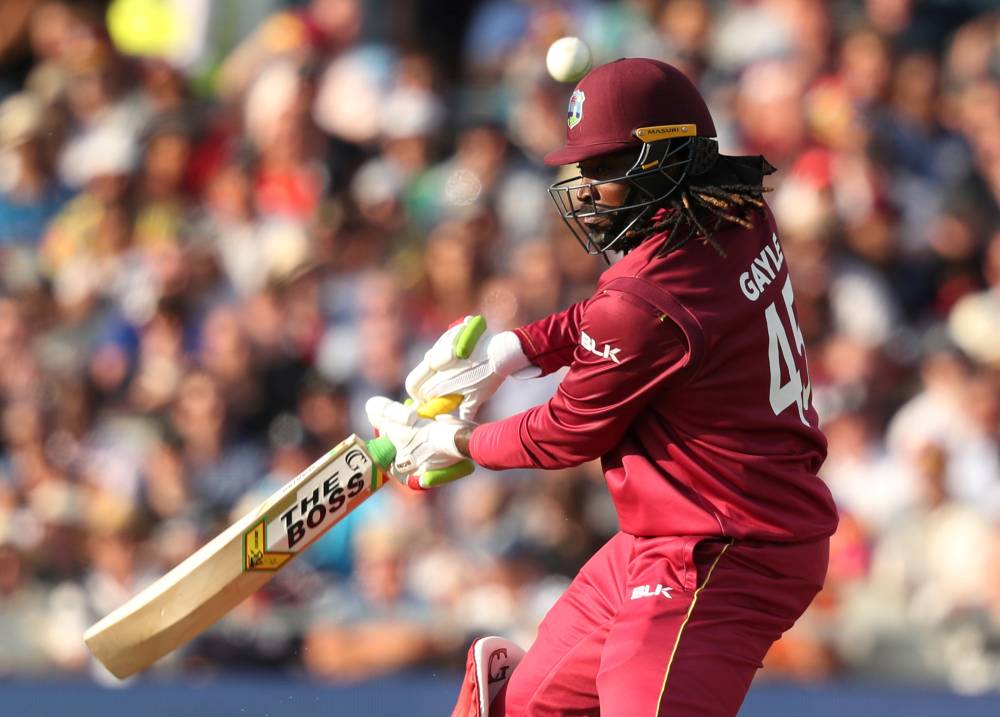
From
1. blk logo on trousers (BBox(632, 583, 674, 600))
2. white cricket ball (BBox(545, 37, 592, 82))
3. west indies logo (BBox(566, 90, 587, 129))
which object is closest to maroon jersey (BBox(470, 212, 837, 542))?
blk logo on trousers (BBox(632, 583, 674, 600))

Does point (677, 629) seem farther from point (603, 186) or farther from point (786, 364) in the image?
point (603, 186)

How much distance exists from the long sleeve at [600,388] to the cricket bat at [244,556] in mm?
444

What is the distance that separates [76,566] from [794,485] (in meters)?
4.17

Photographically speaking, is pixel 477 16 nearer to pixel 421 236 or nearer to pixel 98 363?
pixel 421 236

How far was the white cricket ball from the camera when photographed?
389 centimetres

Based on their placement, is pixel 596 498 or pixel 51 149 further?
pixel 51 149

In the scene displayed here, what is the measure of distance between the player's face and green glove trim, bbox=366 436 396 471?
31.2 inches

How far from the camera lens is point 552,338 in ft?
12.3

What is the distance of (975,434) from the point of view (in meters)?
6.12

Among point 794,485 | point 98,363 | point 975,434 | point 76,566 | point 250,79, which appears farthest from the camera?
point 250,79

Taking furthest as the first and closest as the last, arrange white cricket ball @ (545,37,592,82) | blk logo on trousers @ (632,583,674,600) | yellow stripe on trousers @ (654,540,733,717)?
white cricket ball @ (545,37,592,82), blk logo on trousers @ (632,583,674,600), yellow stripe on trousers @ (654,540,733,717)

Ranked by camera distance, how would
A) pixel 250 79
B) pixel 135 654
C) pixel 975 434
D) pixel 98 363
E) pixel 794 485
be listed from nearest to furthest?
pixel 794 485, pixel 135 654, pixel 975 434, pixel 98 363, pixel 250 79

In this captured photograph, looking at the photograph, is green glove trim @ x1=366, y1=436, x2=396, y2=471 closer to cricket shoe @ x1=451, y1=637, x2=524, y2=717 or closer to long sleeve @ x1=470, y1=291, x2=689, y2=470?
long sleeve @ x1=470, y1=291, x2=689, y2=470

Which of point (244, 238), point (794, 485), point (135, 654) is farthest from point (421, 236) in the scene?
point (794, 485)
